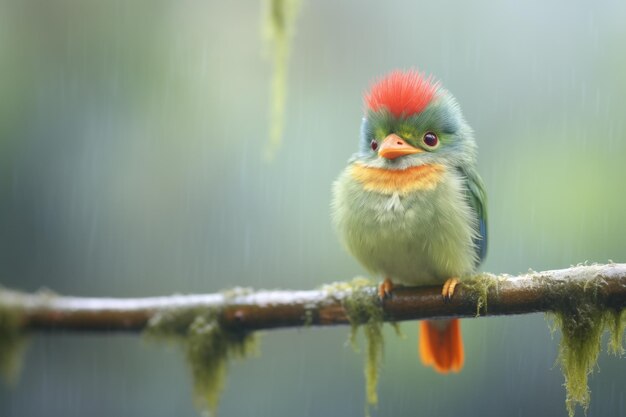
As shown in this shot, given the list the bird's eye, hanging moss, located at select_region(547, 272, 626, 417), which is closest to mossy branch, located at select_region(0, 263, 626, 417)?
hanging moss, located at select_region(547, 272, 626, 417)

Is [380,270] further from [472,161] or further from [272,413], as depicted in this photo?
[272,413]

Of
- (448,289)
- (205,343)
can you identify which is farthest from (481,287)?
(205,343)

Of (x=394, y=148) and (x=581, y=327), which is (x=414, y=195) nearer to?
(x=394, y=148)

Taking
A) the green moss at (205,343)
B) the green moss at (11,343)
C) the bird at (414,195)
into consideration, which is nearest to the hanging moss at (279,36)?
the bird at (414,195)

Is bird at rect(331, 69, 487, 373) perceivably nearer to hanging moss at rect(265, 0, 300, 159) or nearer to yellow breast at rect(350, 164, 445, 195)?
yellow breast at rect(350, 164, 445, 195)

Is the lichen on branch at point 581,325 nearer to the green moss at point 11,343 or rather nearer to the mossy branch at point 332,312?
the mossy branch at point 332,312

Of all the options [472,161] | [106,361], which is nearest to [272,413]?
[106,361]
